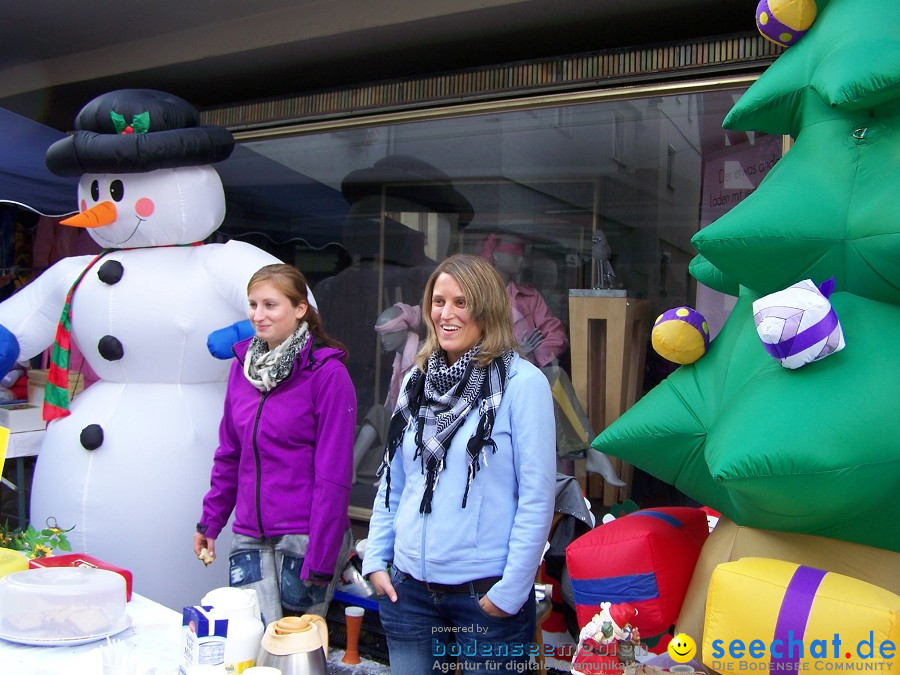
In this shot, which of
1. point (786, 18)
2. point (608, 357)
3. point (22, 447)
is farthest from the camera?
point (608, 357)

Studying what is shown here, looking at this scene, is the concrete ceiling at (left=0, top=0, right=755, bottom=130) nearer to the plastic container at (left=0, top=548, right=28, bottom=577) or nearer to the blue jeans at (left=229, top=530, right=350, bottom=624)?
the blue jeans at (left=229, top=530, right=350, bottom=624)

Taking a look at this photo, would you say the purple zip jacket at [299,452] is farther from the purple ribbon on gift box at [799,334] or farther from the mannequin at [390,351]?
the mannequin at [390,351]

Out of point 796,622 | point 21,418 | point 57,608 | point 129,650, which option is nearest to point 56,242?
point 21,418

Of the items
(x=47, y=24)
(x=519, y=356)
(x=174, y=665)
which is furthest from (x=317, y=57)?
(x=174, y=665)

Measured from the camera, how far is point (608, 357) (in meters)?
3.61

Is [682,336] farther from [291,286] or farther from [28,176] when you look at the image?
[28,176]

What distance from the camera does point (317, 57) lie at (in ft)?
13.9

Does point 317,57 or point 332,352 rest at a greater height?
point 317,57

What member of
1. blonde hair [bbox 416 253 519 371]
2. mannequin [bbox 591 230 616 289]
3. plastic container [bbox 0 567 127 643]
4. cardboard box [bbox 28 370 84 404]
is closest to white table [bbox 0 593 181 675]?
plastic container [bbox 0 567 127 643]

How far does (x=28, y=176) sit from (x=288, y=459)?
2.63 metres

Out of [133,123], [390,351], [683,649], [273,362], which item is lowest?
[683,649]

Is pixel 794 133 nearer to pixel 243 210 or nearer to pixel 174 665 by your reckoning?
pixel 174 665

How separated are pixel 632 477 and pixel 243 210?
284 centimetres

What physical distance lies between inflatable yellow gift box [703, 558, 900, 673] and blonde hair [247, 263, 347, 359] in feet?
4.54
